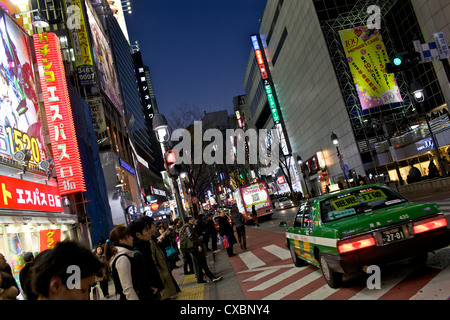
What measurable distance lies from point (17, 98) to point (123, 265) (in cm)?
1461

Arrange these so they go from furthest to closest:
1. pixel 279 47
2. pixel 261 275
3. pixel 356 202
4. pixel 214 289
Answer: pixel 279 47 → pixel 261 275 → pixel 214 289 → pixel 356 202

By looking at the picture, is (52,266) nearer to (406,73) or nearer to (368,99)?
(368,99)

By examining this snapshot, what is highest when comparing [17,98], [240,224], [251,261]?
[17,98]

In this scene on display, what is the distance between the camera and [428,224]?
20.5ft

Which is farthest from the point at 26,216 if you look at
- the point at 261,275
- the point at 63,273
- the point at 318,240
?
the point at 63,273

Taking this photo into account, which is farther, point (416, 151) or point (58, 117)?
point (416, 151)

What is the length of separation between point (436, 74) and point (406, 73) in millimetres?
7085

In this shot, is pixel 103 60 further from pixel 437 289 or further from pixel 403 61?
A: pixel 437 289

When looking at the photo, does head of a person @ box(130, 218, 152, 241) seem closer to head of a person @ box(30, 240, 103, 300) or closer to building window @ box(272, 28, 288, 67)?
head of a person @ box(30, 240, 103, 300)

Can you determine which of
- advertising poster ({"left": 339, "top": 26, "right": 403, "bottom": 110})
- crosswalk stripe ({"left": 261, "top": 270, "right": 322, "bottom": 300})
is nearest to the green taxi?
crosswalk stripe ({"left": 261, "top": 270, "right": 322, "bottom": 300})

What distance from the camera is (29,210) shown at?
14.4m

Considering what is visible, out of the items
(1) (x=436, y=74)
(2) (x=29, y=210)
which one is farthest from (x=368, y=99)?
(2) (x=29, y=210)

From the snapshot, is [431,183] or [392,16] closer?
[431,183]

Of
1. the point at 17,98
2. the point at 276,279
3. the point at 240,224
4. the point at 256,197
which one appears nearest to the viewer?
the point at 276,279
